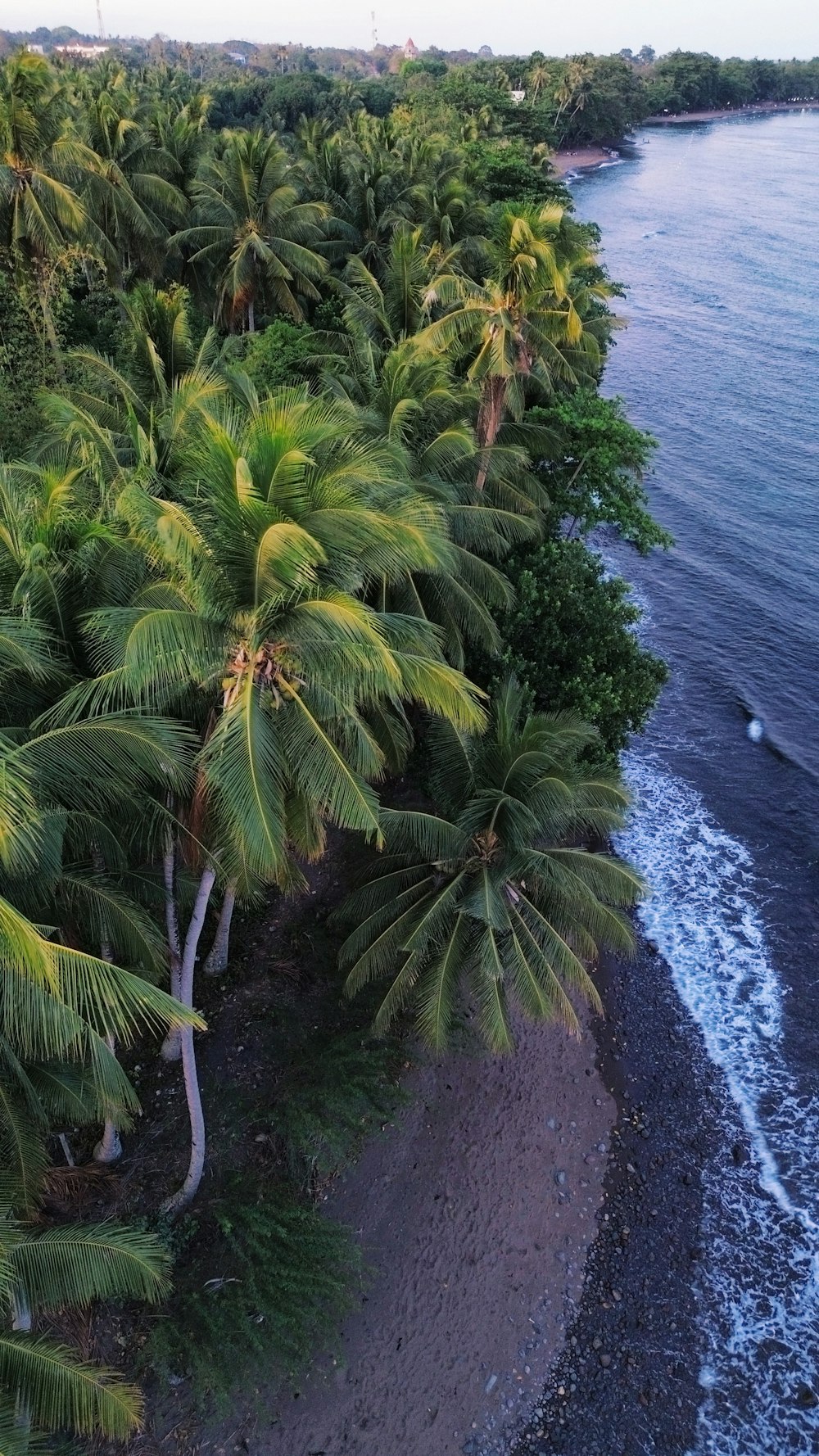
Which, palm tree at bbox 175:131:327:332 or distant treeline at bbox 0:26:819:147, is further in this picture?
distant treeline at bbox 0:26:819:147

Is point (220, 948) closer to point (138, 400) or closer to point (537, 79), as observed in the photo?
point (138, 400)

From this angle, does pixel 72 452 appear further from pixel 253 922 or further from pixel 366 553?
pixel 253 922

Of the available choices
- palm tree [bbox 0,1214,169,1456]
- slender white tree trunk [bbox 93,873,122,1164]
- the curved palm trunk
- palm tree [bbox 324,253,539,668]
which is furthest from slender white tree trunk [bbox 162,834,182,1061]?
the curved palm trunk

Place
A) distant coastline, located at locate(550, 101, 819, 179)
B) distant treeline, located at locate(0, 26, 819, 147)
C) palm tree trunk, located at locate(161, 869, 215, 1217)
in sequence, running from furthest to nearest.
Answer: distant coastline, located at locate(550, 101, 819, 179)
distant treeline, located at locate(0, 26, 819, 147)
palm tree trunk, located at locate(161, 869, 215, 1217)

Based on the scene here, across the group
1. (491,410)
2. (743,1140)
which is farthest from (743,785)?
(491,410)

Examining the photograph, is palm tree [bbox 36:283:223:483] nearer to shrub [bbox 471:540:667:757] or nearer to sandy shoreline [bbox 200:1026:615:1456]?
shrub [bbox 471:540:667:757]
